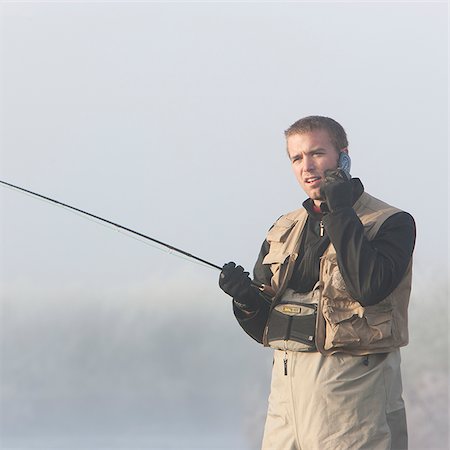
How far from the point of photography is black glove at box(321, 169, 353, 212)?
381 centimetres

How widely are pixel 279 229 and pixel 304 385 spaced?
80 cm

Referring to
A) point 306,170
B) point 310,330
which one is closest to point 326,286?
point 310,330

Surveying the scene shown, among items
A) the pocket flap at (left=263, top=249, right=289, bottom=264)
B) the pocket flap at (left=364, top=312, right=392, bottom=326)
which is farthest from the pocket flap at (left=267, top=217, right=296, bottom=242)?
the pocket flap at (left=364, top=312, right=392, bottom=326)

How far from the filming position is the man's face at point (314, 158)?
13.2 feet

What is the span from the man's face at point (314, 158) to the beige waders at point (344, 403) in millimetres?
744

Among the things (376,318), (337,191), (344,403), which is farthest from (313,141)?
(344,403)

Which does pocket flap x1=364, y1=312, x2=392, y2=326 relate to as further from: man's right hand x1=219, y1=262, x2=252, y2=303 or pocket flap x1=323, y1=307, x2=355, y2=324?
man's right hand x1=219, y1=262, x2=252, y2=303

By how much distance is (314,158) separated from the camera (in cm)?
404

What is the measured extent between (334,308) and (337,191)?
489 millimetres

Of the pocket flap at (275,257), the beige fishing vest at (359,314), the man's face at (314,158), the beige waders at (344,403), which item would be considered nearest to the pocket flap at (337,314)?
the beige fishing vest at (359,314)

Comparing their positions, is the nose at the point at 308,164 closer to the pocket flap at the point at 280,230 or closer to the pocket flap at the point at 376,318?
the pocket flap at the point at 280,230

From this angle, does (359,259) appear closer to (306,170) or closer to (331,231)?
(331,231)

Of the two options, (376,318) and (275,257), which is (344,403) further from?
(275,257)

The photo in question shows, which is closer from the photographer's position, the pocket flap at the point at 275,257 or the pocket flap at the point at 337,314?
the pocket flap at the point at 337,314
